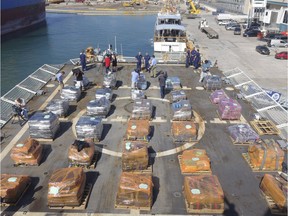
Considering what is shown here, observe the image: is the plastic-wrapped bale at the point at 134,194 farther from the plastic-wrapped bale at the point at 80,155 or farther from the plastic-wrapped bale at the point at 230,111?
the plastic-wrapped bale at the point at 230,111

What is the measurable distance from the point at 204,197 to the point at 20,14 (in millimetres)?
77170

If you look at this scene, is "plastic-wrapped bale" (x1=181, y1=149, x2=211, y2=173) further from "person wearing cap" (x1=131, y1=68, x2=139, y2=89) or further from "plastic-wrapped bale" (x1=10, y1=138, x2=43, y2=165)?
"person wearing cap" (x1=131, y1=68, x2=139, y2=89)

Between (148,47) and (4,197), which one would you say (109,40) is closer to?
(148,47)

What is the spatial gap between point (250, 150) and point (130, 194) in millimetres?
7260

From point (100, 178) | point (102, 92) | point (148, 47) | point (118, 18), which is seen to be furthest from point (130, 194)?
point (118, 18)

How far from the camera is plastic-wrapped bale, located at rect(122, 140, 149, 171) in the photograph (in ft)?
43.0

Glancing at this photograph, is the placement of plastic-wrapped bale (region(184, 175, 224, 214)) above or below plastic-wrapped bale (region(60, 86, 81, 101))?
below

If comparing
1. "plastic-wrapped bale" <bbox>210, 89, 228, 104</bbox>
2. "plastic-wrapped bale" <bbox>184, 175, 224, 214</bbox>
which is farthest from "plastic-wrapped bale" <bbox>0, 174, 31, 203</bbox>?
"plastic-wrapped bale" <bbox>210, 89, 228, 104</bbox>

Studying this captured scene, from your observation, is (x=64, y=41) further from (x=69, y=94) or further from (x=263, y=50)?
(x=69, y=94)

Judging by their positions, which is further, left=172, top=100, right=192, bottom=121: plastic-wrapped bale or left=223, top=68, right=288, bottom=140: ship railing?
left=223, top=68, right=288, bottom=140: ship railing

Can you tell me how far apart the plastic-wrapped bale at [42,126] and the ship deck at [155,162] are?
1.60ft

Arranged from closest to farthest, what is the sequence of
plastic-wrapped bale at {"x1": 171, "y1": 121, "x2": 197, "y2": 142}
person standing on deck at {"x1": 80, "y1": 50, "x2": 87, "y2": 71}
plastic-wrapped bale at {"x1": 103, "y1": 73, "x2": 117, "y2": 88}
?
plastic-wrapped bale at {"x1": 171, "y1": 121, "x2": 197, "y2": 142}, plastic-wrapped bale at {"x1": 103, "y1": 73, "x2": 117, "y2": 88}, person standing on deck at {"x1": 80, "y1": 50, "x2": 87, "y2": 71}

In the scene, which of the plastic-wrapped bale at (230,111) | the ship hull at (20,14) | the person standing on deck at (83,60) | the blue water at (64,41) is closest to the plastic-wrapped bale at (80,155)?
the plastic-wrapped bale at (230,111)

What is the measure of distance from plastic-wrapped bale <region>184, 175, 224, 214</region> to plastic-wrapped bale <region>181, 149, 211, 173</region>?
73.9 inches
